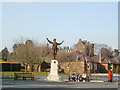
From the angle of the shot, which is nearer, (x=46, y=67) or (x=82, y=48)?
(x=46, y=67)

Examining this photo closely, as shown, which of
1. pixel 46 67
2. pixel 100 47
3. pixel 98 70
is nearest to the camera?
pixel 46 67

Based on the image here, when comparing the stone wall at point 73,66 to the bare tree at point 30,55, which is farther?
the stone wall at point 73,66

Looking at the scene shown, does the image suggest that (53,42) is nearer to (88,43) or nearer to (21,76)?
(21,76)

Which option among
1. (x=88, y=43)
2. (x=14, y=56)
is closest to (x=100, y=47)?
(x=88, y=43)

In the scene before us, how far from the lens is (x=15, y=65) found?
70625mm

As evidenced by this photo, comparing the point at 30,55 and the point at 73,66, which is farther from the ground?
the point at 30,55

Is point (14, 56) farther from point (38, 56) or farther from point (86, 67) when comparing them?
point (86, 67)

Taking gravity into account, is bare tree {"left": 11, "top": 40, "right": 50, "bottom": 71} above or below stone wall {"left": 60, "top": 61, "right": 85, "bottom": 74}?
above

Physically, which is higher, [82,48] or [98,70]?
[82,48]

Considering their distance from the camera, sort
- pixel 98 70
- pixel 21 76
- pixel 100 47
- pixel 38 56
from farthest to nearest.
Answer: pixel 100 47, pixel 98 70, pixel 38 56, pixel 21 76

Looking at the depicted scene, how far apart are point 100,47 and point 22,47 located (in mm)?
54912

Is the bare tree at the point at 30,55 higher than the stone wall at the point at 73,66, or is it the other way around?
the bare tree at the point at 30,55

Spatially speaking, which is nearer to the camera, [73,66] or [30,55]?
[30,55]

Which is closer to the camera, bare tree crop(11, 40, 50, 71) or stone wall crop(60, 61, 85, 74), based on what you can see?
bare tree crop(11, 40, 50, 71)
